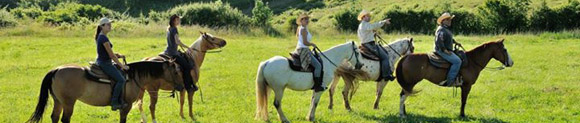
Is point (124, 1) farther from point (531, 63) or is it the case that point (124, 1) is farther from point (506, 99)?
Answer: point (506, 99)

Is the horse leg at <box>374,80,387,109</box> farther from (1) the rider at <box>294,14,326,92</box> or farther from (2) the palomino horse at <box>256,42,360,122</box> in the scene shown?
(1) the rider at <box>294,14,326,92</box>

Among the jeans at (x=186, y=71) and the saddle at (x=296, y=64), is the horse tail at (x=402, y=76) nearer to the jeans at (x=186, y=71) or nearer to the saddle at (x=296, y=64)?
the saddle at (x=296, y=64)

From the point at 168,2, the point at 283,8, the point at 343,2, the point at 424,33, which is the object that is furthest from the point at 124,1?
the point at 424,33

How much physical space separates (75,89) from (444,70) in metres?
7.21

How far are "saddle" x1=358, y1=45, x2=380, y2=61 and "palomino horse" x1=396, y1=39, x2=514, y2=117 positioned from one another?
2.00 feet

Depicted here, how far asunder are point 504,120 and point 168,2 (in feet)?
214

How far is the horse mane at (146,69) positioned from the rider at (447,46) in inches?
217

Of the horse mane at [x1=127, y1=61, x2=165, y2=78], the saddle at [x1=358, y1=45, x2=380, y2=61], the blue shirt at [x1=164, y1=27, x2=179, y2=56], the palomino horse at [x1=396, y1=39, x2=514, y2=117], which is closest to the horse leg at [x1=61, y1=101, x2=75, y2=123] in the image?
the horse mane at [x1=127, y1=61, x2=165, y2=78]

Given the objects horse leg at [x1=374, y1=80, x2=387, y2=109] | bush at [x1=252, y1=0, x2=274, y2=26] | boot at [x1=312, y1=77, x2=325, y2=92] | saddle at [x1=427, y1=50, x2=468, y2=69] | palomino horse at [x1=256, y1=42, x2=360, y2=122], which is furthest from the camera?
bush at [x1=252, y1=0, x2=274, y2=26]

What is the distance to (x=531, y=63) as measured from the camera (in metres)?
20.7

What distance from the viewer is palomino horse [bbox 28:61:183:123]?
27.6ft

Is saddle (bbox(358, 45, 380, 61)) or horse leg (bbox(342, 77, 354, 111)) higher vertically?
saddle (bbox(358, 45, 380, 61))

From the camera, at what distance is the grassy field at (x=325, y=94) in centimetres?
1178

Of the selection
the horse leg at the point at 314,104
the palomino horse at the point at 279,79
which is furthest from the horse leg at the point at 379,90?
the horse leg at the point at 314,104
